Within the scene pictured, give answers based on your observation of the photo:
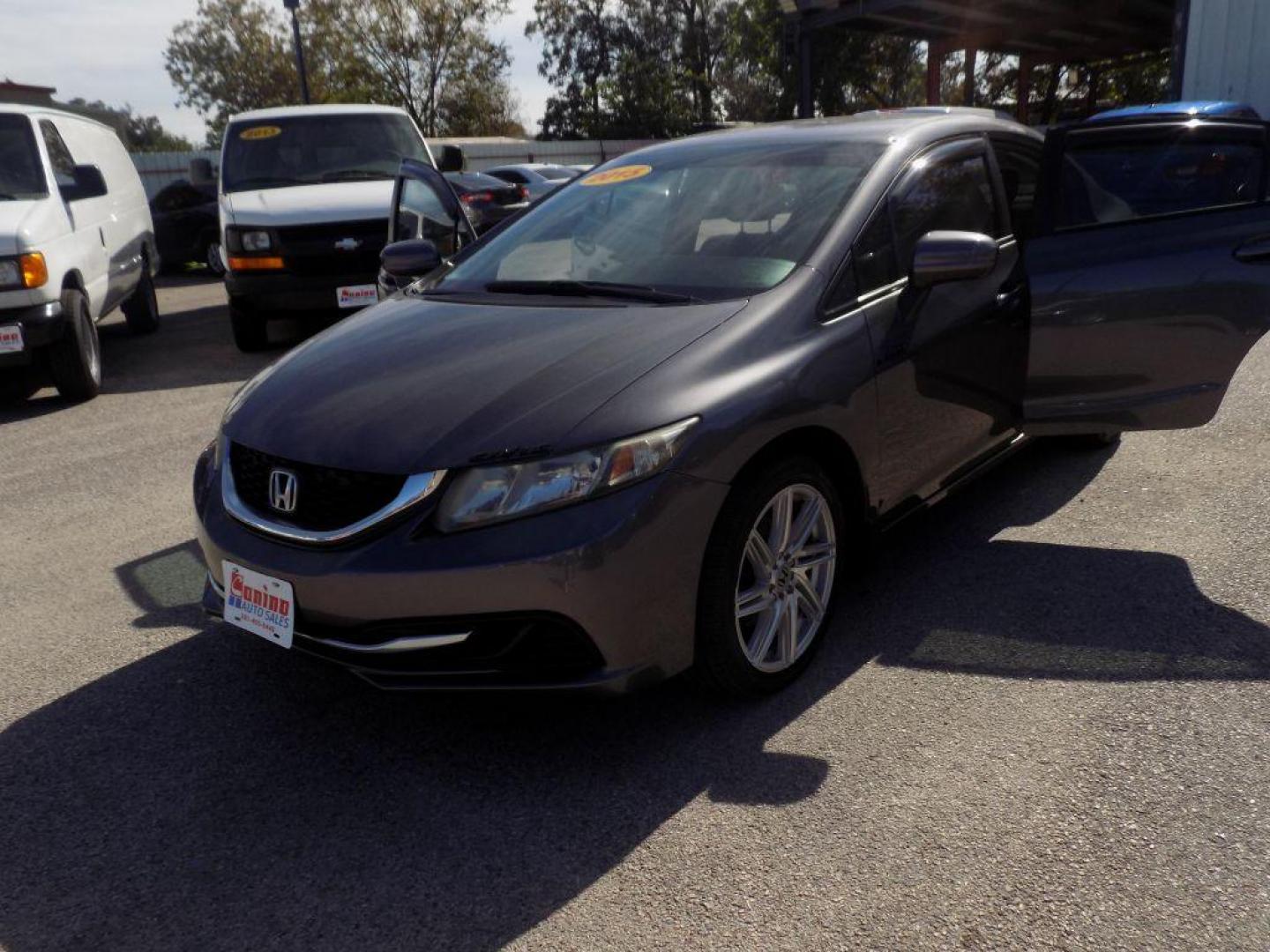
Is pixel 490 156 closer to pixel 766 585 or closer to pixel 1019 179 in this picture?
pixel 1019 179

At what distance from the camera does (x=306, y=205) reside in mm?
8656

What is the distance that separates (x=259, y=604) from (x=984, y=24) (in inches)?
914

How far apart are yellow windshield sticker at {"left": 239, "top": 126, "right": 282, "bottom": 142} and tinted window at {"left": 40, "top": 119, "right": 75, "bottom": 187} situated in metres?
1.59

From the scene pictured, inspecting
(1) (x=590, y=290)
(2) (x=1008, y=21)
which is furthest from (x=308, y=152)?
(2) (x=1008, y=21)

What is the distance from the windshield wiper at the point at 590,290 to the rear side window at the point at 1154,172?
171cm

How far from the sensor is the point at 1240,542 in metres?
4.07

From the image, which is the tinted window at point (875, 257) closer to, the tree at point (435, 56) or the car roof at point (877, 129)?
the car roof at point (877, 129)

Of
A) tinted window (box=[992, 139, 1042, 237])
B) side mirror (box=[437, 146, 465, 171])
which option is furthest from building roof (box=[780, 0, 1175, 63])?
tinted window (box=[992, 139, 1042, 237])

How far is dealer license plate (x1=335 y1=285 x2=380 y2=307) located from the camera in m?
8.39

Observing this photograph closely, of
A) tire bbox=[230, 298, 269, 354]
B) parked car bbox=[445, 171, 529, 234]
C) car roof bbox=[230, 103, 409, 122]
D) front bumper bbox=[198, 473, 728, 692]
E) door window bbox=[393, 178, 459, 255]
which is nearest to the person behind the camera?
front bumper bbox=[198, 473, 728, 692]

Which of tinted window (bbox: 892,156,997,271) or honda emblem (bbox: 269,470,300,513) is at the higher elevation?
tinted window (bbox: 892,156,997,271)

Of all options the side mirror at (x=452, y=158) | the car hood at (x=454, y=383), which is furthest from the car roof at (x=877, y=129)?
the side mirror at (x=452, y=158)

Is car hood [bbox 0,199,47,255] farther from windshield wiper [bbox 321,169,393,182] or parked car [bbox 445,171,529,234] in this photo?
parked car [bbox 445,171,529,234]

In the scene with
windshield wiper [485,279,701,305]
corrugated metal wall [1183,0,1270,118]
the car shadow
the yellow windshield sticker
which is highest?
corrugated metal wall [1183,0,1270,118]
